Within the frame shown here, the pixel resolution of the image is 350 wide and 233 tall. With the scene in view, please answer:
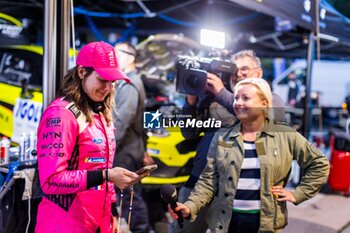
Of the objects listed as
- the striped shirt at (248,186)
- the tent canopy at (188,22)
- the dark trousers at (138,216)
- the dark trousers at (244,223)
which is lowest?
the dark trousers at (138,216)

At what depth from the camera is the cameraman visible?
9.05 feet

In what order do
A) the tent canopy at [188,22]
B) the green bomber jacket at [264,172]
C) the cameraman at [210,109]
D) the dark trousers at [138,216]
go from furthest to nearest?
the tent canopy at [188,22]
the dark trousers at [138,216]
the cameraman at [210,109]
the green bomber jacket at [264,172]

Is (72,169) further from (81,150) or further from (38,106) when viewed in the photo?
(38,106)

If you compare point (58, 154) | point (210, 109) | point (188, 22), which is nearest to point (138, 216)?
point (210, 109)

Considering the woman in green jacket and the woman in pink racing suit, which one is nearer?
the woman in pink racing suit

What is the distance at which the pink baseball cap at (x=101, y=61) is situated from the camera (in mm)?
1983

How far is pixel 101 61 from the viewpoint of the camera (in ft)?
6.56

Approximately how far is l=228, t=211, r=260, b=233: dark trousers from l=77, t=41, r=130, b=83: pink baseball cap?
103 cm

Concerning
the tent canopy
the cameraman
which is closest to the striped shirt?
the cameraman

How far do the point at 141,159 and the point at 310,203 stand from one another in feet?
8.78

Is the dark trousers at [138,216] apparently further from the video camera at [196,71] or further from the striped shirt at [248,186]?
the striped shirt at [248,186]

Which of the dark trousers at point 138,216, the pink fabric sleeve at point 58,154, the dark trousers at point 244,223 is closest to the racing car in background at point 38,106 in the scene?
the dark trousers at point 138,216

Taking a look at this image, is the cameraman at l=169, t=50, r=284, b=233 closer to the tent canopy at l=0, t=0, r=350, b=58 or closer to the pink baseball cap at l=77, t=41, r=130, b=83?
the pink baseball cap at l=77, t=41, r=130, b=83

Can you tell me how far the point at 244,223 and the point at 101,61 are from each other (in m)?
1.20
